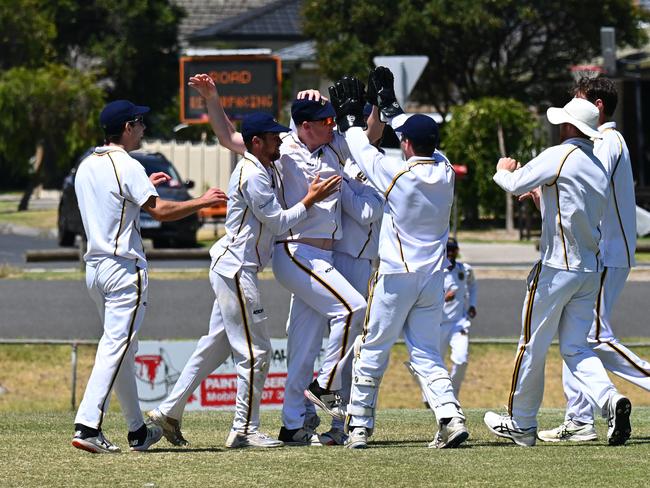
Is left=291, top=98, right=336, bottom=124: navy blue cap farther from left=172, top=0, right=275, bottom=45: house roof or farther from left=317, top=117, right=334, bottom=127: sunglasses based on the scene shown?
left=172, top=0, right=275, bottom=45: house roof

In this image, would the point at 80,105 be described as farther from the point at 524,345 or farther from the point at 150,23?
the point at 524,345

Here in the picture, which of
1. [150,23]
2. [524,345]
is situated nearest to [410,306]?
[524,345]

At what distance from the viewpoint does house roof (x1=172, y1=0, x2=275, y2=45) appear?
70000 mm

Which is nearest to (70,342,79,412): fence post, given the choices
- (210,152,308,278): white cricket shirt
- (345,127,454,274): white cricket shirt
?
(210,152,308,278): white cricket shirt

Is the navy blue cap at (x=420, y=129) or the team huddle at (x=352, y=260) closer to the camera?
the team huddle at (x=352, y=260)

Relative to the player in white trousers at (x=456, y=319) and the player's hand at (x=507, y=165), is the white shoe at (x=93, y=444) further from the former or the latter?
the player in white trousers at (x=456, y=319)

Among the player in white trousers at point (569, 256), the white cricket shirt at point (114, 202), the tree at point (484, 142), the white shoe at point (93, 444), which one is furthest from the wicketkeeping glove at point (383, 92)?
the tree at point (484, 142)

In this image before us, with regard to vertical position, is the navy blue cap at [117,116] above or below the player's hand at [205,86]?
below

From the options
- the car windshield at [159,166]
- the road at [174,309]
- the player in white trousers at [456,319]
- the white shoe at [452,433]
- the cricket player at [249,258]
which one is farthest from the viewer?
the car windshield at [159,166]

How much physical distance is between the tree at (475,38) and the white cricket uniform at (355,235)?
94.3 feet

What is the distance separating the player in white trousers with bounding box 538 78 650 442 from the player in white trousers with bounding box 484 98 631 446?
0.23 meters

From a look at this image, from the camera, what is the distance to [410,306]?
892 centimetres

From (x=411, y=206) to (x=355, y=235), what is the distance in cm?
70

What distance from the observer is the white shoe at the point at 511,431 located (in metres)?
9.16
